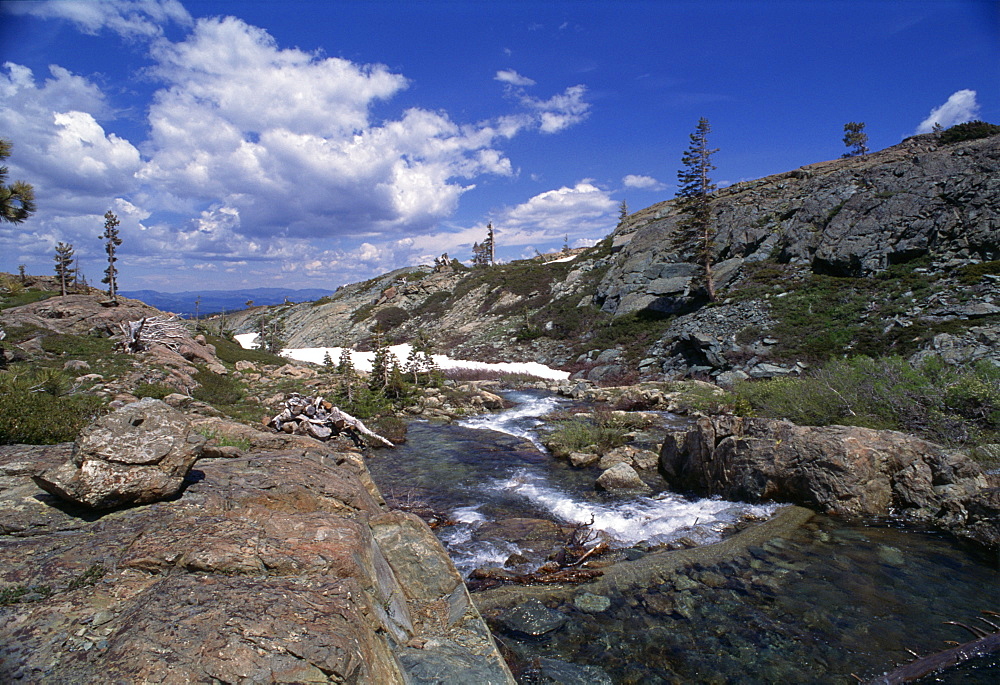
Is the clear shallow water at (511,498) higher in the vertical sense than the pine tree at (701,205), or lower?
lower

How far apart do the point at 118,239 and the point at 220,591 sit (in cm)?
3950

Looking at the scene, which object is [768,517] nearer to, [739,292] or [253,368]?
[253,368]

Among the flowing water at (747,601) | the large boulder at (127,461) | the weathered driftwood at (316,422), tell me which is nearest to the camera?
the large boulder at (127,461)

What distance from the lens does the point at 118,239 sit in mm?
31656

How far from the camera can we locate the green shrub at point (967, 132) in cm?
3334

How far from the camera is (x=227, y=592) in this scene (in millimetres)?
2773

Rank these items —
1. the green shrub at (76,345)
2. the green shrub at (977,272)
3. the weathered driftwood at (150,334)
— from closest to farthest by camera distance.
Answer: the green shrub at (76,345)
the weathered driftwood at (150,334)
the green shrub at (977,272)

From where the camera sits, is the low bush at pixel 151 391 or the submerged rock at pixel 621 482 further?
the low bush at pixel 151 391

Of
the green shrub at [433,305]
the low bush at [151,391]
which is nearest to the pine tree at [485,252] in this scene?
the green shrub at [433,305]

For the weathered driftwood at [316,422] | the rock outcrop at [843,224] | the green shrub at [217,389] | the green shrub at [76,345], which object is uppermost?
the rock outcrop at [843,224]

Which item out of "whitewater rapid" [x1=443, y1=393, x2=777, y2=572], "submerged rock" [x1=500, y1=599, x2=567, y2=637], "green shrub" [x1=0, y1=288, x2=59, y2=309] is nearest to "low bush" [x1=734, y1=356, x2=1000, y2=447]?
"whitewater rapid" [x1=443, y1=393, x2=777, y2=572]

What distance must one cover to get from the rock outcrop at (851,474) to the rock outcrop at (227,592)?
20.6 ft

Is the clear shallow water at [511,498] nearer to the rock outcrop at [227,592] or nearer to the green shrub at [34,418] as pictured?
the rock outcrop at [227,592]

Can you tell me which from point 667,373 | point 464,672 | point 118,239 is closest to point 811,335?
point 667,373
